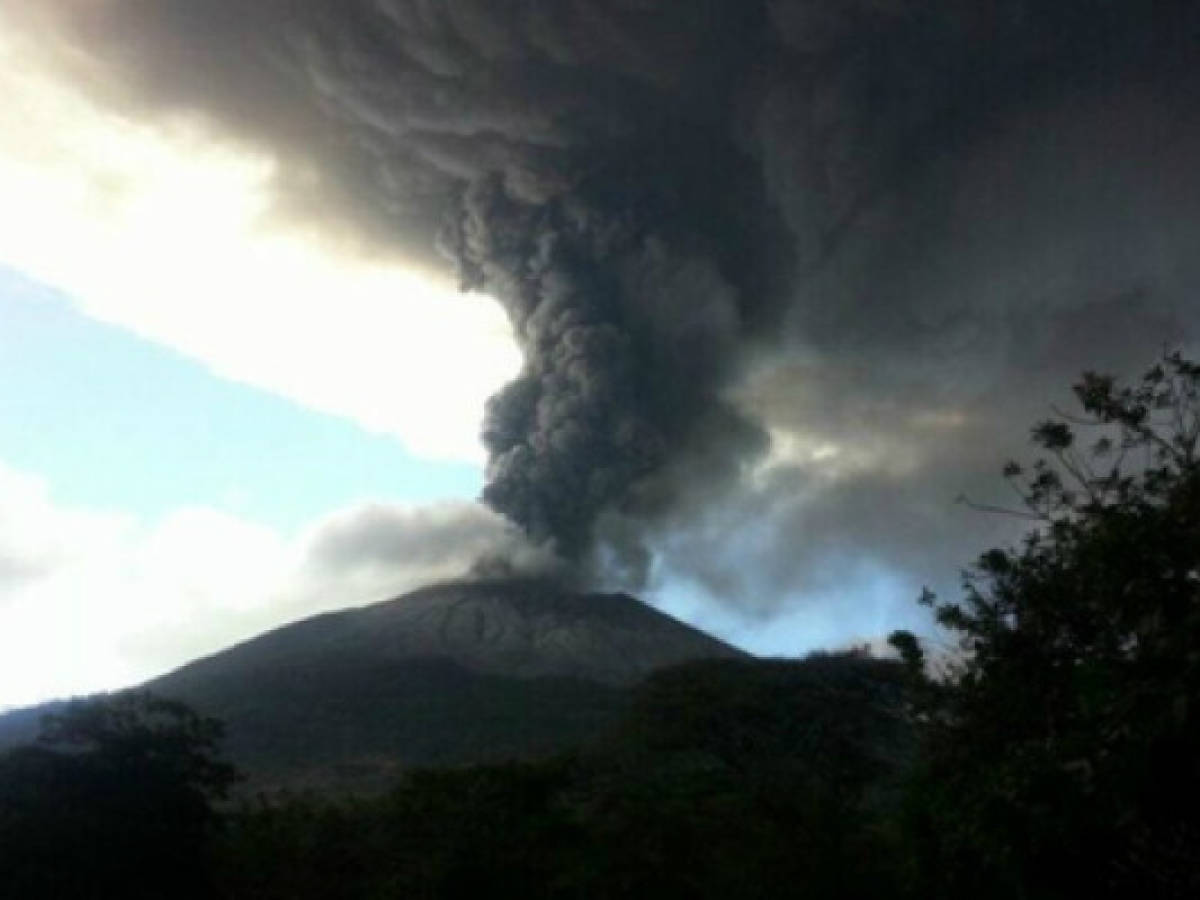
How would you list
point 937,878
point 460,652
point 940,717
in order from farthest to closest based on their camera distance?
point 460,652 < point 937,878 < point 940,717

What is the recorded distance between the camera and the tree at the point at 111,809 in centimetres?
2592

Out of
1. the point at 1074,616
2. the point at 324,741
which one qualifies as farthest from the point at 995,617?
the point at 324,741

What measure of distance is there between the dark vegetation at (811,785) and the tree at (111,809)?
6cm

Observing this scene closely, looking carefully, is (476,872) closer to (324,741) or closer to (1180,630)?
(1180,630)

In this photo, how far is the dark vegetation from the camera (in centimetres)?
941

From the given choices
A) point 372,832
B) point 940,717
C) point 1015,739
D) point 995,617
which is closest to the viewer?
point 1015,739

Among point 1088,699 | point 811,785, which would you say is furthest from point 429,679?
point 1088,699

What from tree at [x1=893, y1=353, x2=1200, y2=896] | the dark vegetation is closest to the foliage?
the dark vegetation

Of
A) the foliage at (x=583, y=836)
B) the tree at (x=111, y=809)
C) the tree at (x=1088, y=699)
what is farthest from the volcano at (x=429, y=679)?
the tree at (x=1088, y=699)

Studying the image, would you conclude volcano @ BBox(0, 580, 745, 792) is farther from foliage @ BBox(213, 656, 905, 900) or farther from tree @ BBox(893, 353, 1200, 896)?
tree @ BBox(893, 353, 1200, 896)

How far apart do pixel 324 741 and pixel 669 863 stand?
66406mm

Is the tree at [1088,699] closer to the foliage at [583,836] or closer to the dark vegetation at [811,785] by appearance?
the dark vegetation at [811,785]

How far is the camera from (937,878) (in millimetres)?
16438

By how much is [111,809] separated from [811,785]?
742 inches
